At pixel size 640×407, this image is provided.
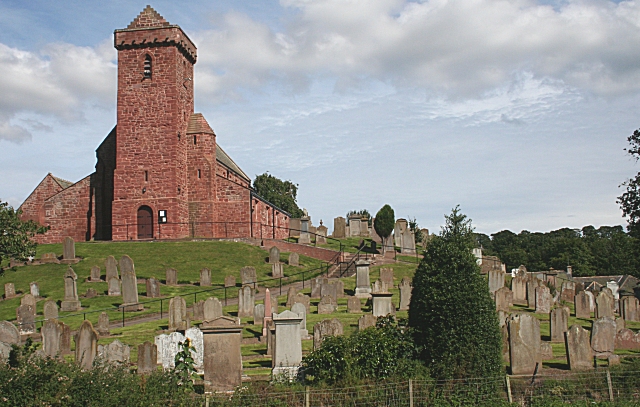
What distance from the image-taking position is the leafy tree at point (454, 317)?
1399 centimetres

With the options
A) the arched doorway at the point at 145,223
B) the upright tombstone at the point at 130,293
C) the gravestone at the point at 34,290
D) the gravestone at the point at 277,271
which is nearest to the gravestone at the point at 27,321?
the upright tombstone at the point at 130,293

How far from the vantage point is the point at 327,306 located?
82.5 feet

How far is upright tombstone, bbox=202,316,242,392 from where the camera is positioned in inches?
572

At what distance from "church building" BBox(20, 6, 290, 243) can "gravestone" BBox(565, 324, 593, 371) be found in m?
33.5

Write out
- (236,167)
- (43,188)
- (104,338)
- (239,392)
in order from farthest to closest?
(236,167)
(43,188)
(104,338)
(239,392)

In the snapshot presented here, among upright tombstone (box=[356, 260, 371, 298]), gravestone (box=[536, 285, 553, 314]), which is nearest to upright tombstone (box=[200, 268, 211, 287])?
upright tombstone (box=[356, 260, 371, 298])

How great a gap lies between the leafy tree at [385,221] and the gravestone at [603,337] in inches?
1160

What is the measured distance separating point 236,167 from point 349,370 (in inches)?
2051

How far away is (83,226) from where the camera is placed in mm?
48781

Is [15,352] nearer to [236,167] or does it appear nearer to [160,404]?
[160,404]

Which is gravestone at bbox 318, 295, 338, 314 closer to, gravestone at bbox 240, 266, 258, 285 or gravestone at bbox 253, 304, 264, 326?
gravestone at bbox 253, 304, 264, 326

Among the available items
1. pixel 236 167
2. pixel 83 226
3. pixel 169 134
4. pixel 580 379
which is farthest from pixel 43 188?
pixel 580 379

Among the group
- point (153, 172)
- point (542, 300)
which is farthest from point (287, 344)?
point (153, 172)

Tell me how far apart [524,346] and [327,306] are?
10.3 m
